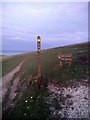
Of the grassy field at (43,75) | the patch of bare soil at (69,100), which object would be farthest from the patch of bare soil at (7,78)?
the patch of bare soil at (69,100)

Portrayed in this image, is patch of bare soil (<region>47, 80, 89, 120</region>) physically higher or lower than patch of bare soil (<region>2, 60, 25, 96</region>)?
lower

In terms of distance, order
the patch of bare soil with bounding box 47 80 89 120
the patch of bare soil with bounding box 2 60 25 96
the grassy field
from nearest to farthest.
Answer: the patch of bare soil with bounding box 47 80 89 120, the grassy field, the patch of bare soil with bounding box 2 60 25 96

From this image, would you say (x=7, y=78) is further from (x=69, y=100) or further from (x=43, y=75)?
(x=69, y=100)

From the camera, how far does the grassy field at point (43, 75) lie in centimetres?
2769

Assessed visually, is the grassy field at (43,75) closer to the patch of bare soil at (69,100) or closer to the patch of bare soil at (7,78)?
the patch of bare soil at (69,100)

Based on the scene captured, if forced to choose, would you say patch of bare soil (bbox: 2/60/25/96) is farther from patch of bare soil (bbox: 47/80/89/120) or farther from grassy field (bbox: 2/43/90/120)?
patch of bare soil (bbox: 47/80/89/120)

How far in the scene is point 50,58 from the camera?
138 feet

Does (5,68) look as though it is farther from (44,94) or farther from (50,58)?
(44,94)

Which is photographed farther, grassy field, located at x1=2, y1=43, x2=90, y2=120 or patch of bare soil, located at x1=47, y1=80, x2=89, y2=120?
grassy field, located at x1=2, y1=43, x2=90, y2=120

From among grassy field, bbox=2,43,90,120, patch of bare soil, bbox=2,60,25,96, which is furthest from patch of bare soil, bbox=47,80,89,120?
patch of bare soil, bbox=2,60,25,96

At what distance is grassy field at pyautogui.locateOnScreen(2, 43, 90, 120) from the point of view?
2769cm

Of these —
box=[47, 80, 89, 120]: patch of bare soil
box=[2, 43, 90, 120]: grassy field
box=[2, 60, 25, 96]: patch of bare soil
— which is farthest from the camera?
box=[2, 60, 25, 96]: patch of bare soil

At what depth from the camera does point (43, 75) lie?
1364 inches

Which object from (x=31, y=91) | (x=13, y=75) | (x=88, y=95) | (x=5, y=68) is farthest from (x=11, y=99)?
(x=5, y=68)
